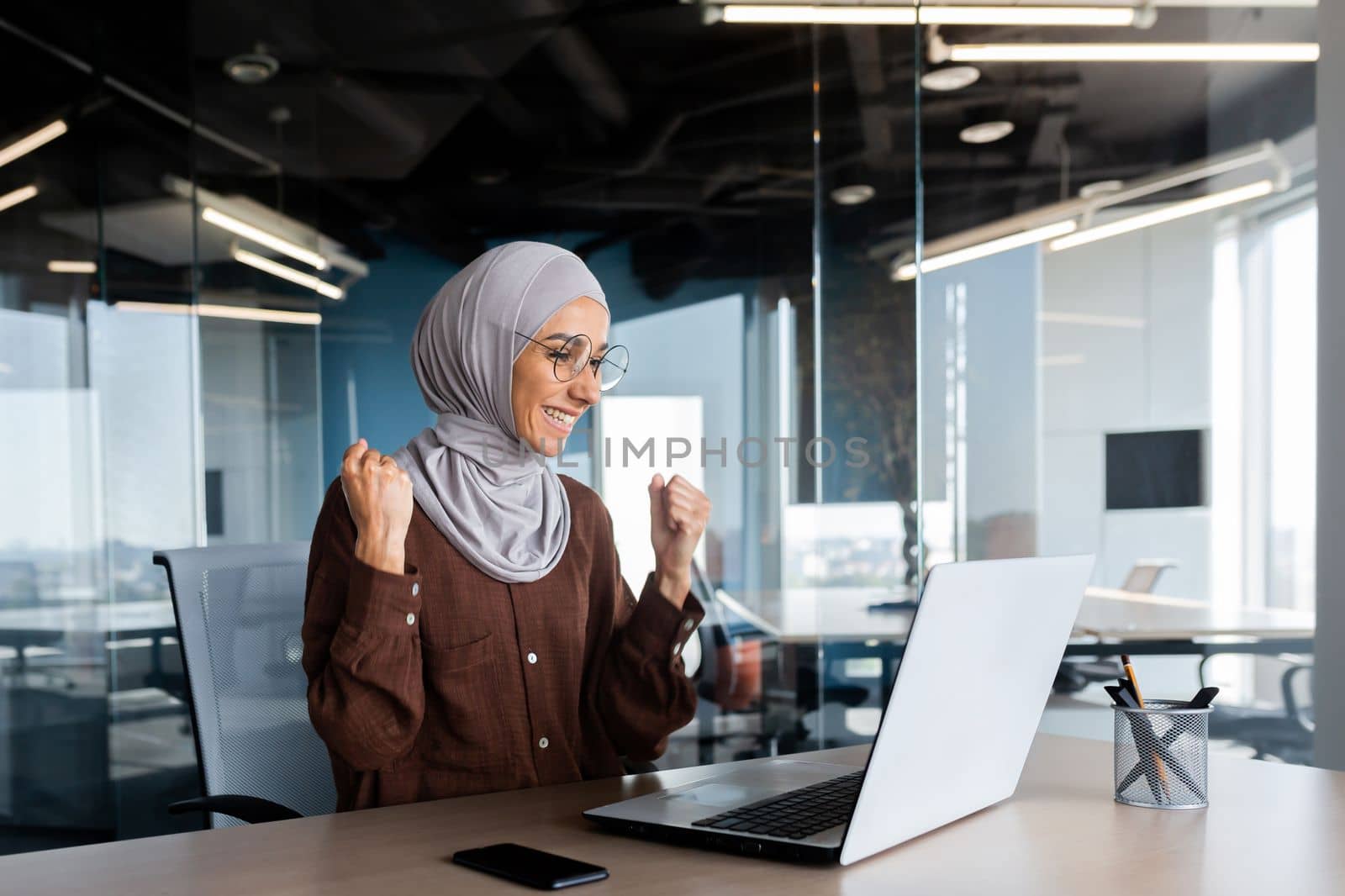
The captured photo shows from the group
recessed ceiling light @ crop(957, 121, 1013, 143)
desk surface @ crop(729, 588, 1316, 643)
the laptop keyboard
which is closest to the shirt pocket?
the laptop keyboard

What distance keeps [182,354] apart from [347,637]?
102 inches

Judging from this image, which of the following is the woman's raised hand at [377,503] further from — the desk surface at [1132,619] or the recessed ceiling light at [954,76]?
the recessed ceiling light at [954,76]

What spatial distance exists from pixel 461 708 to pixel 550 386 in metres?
0.41

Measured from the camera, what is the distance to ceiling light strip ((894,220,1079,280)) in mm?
3197

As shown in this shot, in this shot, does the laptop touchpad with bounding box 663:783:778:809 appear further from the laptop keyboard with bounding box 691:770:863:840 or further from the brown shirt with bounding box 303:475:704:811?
the brown shirt with bounding box 303:475:704:811

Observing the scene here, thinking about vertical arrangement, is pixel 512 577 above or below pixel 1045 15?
below

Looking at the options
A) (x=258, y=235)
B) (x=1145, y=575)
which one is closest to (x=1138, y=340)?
(x=1145, y=575)

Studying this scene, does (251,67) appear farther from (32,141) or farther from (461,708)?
(461,708)

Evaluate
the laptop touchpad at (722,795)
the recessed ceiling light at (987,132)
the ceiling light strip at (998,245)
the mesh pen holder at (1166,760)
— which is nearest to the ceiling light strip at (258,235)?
the ceiling light strip at (998,245)

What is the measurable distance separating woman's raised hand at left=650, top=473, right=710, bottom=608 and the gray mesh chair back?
62cm

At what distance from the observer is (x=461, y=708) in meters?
1.37

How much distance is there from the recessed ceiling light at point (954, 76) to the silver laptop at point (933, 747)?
8.05 ft

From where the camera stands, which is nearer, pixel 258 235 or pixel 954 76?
pixel 954 76

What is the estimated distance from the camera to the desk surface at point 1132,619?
3037 mm
